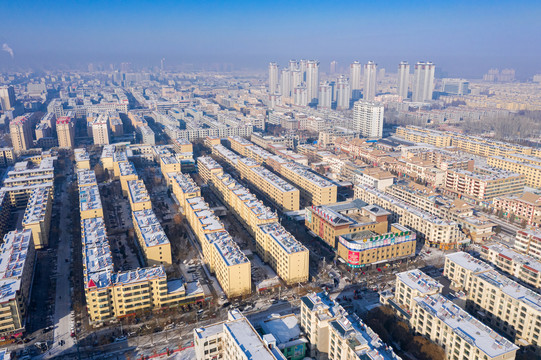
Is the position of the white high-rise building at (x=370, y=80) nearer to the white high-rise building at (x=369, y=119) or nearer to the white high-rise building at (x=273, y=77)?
the white high-rise building at (x=273, y=77)

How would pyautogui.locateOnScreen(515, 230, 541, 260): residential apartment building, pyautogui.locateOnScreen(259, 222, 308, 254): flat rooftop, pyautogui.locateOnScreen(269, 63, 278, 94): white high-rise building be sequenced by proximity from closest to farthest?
pyautogui.locateOnScreen(259, 222, 308, 254): flat rooftop
pyautogui.locateOnScreen(515, 230, 541, 260): residential apartment building
pyautogui.locateOnScreen(269, 63, 278, 94): white high-rise building

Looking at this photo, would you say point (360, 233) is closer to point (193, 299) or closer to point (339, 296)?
point (339, 296)

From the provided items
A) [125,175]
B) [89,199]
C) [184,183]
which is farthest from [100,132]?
[89,199]

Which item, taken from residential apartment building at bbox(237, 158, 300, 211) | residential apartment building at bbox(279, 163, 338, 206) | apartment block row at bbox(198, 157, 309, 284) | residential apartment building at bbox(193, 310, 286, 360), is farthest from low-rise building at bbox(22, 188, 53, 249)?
residential apartment building at bbox(279, 163, 338, 206)

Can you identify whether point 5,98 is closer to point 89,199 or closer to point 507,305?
point 89,199

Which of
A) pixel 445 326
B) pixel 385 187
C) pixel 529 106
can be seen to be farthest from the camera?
pixel 529 106

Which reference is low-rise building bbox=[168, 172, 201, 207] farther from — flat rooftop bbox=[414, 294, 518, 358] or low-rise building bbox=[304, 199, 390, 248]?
flat rooftop bbox=[414, 294, 518, 358]

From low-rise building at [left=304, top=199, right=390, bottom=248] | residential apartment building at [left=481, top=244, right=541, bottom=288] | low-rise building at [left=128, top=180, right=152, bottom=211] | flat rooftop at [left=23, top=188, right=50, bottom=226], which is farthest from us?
low-rise building at [left=128, top=180, right=152, bottom=211]

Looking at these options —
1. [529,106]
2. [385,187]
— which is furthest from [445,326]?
[529,106]

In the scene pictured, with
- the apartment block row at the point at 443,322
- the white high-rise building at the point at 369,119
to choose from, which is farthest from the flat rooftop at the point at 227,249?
the white high-rise building at the point at 369,119
